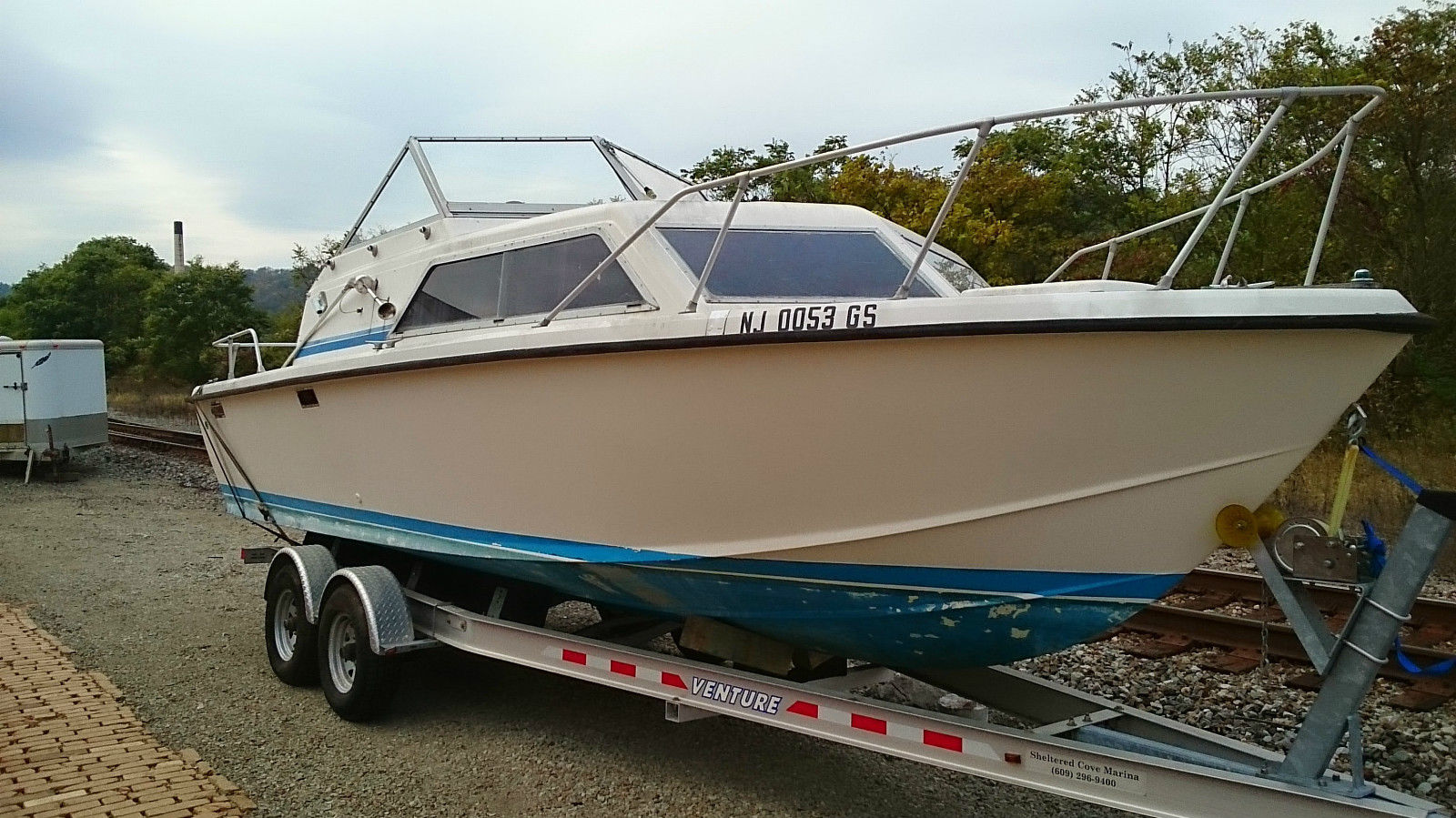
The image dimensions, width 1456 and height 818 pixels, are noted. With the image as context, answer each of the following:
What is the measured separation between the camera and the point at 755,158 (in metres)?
19.0

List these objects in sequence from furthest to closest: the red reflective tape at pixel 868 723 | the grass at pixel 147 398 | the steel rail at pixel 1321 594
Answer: the grass at pixel 147 398
the steel rail at pixel 1321 594
the red reflective tape at pixel 868 723

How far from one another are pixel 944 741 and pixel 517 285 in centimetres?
254

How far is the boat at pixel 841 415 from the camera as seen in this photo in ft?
10.1

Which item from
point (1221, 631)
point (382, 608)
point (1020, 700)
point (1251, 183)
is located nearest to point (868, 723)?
point (1020, 700)

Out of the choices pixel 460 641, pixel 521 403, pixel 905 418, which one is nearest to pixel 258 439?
pixel 460 641

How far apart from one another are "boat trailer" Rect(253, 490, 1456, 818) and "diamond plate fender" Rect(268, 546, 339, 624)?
0.5 inches

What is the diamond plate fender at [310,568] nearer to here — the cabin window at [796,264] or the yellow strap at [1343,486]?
the cabin window at [796,264]

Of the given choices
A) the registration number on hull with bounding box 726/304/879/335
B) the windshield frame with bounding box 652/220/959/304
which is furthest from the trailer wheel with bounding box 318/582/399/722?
the registration number on hull with bounding box 726/304/879/335

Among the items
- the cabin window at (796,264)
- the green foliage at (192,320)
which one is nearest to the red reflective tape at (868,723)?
the cabin window at (796,264)

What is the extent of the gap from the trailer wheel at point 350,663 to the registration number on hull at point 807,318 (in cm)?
254

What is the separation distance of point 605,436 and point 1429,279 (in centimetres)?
1155

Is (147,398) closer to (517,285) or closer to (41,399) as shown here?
(41,399)

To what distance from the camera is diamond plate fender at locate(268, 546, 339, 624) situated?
18.0ft

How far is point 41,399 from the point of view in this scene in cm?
1465
